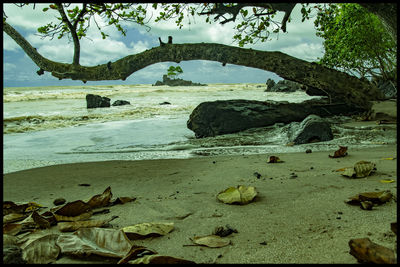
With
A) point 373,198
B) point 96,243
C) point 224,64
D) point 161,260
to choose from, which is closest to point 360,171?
point 373,198

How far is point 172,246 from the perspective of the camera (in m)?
1.59

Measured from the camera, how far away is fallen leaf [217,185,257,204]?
2.21 meters

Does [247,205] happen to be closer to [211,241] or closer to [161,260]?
[211,241]

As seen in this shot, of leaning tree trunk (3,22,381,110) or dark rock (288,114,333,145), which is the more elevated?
leaning tree trunk (3,22,381,110)

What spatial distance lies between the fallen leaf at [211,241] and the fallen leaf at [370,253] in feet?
1.93

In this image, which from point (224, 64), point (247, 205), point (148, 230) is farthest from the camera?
point (224, 64)

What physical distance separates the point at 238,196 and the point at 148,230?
0.77 meters

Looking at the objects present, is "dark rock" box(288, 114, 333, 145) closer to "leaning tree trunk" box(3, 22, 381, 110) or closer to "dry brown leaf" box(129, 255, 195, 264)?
"leaning tree trunk" box(3, 22, 381, 110)

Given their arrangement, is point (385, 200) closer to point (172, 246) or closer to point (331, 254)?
point (331, 254)

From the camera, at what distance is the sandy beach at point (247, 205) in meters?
1.49

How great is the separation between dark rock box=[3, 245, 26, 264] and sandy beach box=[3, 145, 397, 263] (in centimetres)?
20

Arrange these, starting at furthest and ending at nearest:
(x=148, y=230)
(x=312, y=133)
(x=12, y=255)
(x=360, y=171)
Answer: (x=312, y=133) → (x=360, y=171) → (x=148, y=230) → (x=12, y=255)

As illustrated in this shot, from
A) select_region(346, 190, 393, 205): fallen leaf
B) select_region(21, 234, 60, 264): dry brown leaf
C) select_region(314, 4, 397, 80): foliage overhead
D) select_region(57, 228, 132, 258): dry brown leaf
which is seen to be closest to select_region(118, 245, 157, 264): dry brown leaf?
select_region(57, 228, 132, 258): dry brown leaf

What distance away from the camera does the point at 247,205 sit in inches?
85.6
